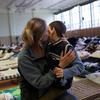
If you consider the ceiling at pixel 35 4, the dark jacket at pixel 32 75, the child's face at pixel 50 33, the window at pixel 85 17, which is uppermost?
the ceiling at pixel 35 4

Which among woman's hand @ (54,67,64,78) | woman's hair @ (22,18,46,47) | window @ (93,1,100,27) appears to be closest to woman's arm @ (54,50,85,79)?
woman's hand @ (54,67,64,78)

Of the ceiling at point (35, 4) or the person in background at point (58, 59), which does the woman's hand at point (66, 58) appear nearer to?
the person in background at point (58, 59)

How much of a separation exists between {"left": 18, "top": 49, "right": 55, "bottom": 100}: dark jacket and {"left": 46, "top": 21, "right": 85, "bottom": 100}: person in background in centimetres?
9

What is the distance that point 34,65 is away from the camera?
5.11ft

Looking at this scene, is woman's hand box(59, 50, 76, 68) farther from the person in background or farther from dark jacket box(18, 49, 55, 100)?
dark jacket box(18, 49, 55, 100)

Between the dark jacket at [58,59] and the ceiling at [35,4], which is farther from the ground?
the ceiling at [35,4]

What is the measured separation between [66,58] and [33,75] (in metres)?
0.32

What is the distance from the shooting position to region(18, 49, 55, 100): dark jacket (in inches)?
59.9

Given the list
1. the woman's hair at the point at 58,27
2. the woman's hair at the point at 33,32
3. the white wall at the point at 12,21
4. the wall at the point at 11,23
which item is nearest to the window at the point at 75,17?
the white wall at the point at 12,21

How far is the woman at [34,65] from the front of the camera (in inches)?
59.9

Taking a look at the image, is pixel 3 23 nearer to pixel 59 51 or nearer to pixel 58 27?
pixel 58 27

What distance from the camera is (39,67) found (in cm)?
160

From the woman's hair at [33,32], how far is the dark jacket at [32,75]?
90mm

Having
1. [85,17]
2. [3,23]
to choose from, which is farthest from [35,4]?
[85,17]
